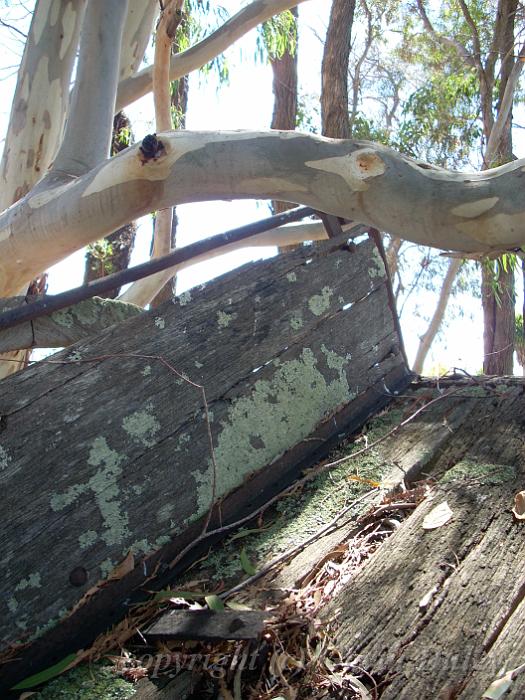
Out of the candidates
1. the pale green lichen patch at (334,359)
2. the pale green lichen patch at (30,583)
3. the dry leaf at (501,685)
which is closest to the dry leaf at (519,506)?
the dry leaf at (501,685)

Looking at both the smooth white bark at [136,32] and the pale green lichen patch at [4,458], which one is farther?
the smooth white bark at [136,32]

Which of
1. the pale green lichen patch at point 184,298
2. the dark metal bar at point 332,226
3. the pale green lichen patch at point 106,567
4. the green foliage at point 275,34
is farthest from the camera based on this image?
the green foliage at point 275,34

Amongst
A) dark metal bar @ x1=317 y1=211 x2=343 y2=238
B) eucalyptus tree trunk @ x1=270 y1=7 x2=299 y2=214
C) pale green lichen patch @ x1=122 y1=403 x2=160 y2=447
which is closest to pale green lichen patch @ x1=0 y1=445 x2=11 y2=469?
pale green lichen patch @ x1=122 y1=403 x2=160 y2=447

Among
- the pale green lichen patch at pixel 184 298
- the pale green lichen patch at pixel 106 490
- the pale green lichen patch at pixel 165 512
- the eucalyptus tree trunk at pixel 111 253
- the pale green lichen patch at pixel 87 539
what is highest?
the pale green lichen patch at pixel 184 298

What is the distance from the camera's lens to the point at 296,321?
7.04 feet

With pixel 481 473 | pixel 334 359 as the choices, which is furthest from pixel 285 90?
pixel 481 473

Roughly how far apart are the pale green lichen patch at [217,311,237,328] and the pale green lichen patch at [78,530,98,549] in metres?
0.65

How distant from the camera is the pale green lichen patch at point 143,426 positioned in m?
1.70

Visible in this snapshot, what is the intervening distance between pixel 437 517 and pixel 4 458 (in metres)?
0.97

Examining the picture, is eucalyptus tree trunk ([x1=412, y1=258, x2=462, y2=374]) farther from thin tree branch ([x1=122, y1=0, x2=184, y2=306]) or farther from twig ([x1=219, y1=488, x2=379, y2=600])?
twig ([x1=219, y1=488, x2=379, y2=600])

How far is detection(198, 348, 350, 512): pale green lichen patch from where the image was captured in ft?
6.06

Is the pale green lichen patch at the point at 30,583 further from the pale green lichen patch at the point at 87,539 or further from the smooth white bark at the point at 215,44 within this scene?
the smooth white bark at the point at 215,44

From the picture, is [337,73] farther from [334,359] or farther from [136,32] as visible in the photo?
[334,359]

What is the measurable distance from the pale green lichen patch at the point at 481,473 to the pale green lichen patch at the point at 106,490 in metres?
0.81
